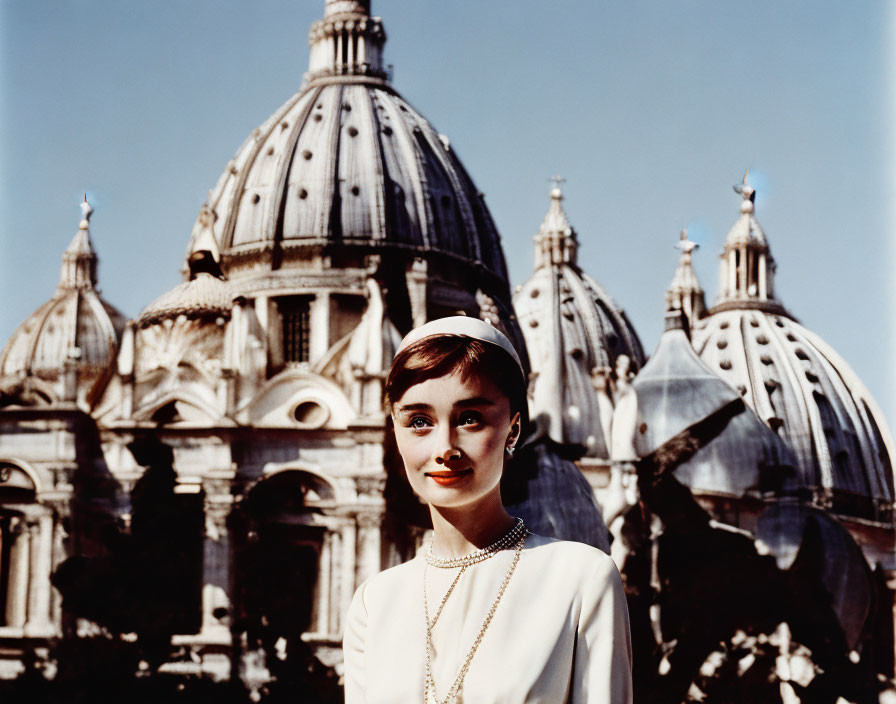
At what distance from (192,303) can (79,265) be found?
36.8 ft

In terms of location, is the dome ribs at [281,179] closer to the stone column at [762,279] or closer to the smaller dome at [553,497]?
the stone column at [762,279]

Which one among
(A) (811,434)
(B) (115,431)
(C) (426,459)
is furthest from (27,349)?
(C) (426,459)

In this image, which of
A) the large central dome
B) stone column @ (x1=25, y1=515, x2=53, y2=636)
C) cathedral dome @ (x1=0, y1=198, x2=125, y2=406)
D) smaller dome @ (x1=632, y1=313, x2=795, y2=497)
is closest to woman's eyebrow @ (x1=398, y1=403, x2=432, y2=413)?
stone column @ (x1=25, y1=515, x2=53, y2=636)

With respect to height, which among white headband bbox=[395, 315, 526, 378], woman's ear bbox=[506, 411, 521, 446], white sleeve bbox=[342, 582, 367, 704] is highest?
white headband bbox=[395, 315, 526, 378]

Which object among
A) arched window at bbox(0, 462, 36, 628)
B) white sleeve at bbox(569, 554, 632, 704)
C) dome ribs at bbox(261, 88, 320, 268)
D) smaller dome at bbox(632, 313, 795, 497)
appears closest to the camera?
white sleeve at bbox(569, 554, 632, 704)

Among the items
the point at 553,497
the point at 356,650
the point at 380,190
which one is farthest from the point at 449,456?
the point at 380,190

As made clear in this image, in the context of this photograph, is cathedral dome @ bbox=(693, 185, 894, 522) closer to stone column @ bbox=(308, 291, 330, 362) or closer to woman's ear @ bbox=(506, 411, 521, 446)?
stone column @ bbox=(308, 291, 330, 362)

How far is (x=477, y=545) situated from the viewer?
4285 millimetres

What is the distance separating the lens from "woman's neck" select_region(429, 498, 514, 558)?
4277 mm

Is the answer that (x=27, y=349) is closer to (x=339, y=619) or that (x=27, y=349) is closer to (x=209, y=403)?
(x=209, y=403)

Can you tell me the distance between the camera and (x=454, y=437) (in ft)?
13.9

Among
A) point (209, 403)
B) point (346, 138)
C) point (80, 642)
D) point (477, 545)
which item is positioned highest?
point (346, 138)

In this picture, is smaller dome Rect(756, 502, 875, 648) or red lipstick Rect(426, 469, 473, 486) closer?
red lipstick Rect(426, 469, 473, 486)

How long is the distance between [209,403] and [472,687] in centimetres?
2957
